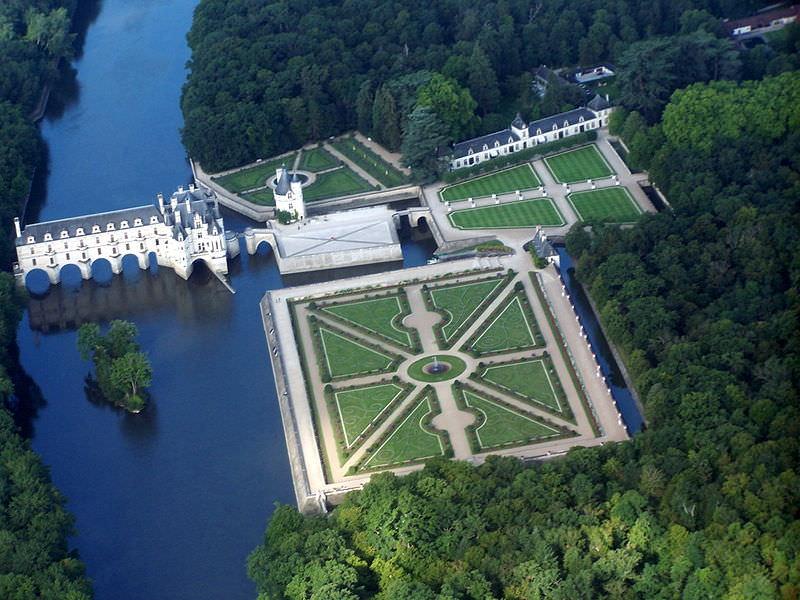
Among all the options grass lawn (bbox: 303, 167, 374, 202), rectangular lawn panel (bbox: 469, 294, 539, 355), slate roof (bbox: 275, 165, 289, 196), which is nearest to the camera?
rectangular lawn panel (bbox: 469, 294, 539, 355)

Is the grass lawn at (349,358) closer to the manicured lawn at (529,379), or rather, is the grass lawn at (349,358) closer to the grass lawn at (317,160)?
the manicured lawn at (529,379)

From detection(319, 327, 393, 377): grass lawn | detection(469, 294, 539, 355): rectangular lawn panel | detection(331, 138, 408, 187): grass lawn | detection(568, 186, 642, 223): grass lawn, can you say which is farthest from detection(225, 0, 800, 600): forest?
detection(331, 138, 408, 187): grass lawn

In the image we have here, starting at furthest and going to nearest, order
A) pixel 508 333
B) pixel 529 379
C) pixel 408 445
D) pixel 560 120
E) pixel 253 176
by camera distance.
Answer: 1. pixel 560 120
2. pixel 253 176
3. pixel 508 333
4. pixel 529 379
5. pixel 408 445

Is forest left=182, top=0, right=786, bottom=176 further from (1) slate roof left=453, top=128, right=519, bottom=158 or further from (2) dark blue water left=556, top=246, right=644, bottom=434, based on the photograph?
(2) dark blue water left=556, top=246, right=644, bottom=434

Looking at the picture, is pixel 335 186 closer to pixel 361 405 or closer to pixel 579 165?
pixel 579 165

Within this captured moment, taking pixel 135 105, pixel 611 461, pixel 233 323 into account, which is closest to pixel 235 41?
pixel 135 105

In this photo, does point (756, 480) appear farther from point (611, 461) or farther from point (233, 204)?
point (233, 204)

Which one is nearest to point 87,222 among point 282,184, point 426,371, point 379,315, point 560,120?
point 282,184
